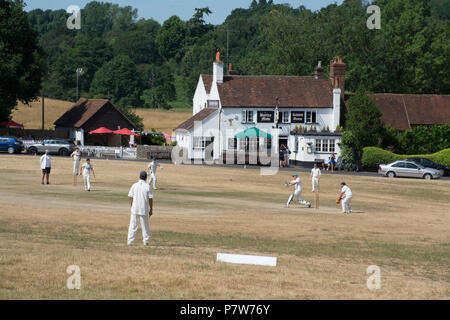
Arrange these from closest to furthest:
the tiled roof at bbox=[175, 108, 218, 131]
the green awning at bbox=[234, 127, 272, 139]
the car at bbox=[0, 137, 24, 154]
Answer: the green awning at bbox=[234, 127, 272, 139] → the car at bbox=[0, 137, 24, 154] → the tiled roof at bbox=[175, 108, 218, 131]

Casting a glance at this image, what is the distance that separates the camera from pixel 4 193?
31172 mm

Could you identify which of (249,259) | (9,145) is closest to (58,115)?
(9,145)

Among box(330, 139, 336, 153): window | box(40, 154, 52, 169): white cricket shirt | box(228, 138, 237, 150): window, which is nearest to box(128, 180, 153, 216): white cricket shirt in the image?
box(40, 154, 52, 169): white cricket shirt

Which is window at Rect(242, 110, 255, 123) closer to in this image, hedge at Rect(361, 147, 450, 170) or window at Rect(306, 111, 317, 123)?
window at Rect(306, 111, 317, 123)

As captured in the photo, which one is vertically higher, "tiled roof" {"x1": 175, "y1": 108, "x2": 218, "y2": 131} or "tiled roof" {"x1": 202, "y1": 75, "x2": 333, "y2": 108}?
"tiled roof" {"x1": 202, "y1": 75, "x2": 333, "y2": 108}

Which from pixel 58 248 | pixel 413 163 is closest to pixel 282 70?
pixel 413 163

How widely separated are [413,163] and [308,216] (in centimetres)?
2546

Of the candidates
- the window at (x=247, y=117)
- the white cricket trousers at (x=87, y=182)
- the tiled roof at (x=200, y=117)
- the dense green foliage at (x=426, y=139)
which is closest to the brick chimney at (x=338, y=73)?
the dense green foliage at (x=426, y=139)

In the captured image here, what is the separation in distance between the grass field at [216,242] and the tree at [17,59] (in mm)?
27734

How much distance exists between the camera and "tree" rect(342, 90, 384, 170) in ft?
184

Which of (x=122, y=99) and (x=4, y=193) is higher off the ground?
(x=122, y=99)

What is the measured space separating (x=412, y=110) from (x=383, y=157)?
39.7 ft

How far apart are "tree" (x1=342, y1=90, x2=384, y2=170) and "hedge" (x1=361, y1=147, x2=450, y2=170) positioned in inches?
45.4

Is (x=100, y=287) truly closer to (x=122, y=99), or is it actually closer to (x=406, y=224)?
(x=406, y=224)
